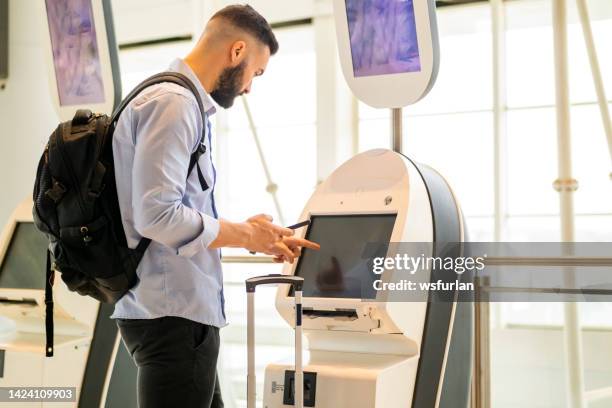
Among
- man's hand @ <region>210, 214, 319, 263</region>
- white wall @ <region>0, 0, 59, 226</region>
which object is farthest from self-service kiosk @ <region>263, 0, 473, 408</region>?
white wall @ <region>0, 0, 59, 226</region>

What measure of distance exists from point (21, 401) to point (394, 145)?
1681 mm

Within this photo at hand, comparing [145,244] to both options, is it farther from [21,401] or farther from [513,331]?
[513,331]

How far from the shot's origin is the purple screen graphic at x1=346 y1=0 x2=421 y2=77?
2355 millimetres

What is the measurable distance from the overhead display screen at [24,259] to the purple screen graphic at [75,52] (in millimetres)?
604

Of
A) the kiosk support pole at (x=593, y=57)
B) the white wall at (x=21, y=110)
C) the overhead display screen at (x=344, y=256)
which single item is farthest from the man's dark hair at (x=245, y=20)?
the white wall at (x=21, y=110)

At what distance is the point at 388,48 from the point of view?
7.89 feet

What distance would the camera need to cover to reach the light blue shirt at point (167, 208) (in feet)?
5.36

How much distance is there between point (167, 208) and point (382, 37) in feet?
3.58

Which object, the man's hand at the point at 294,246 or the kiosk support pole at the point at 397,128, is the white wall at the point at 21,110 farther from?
the man's hand at the point at 294,246

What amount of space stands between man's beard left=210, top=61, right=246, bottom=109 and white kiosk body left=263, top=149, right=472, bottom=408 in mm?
497

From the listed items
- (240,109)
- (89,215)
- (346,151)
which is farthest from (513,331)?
(89,215)

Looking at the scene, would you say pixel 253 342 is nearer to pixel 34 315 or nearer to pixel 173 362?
pixel 173 362

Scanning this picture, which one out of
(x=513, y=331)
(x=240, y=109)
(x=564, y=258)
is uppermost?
(x=240, y=109)

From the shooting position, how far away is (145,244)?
1.76 meters
